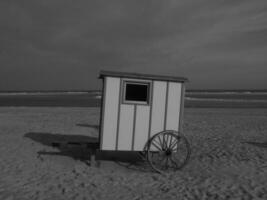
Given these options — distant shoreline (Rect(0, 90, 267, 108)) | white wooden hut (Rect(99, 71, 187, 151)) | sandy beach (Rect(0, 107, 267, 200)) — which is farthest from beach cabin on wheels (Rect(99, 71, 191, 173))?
distant shoreline (Rect(0, 90, 267, 108))

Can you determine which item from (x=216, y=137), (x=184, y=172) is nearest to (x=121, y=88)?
(x=184, y=172)

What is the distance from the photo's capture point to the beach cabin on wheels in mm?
6254

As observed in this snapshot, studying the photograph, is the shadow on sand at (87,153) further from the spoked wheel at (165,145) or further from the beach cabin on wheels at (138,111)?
the spoked wheel at (165,145)

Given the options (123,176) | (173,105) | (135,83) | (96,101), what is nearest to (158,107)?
(173,105)

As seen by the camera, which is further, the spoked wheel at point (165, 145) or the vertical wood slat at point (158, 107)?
the vertical wood slat at point (158, 107)

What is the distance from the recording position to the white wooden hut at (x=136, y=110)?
20.5 feet

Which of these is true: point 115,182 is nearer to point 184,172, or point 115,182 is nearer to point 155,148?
point 155,148

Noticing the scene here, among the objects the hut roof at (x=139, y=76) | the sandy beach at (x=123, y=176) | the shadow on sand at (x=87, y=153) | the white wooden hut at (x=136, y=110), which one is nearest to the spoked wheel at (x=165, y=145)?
the white wooden hut at (x=136, y=110)

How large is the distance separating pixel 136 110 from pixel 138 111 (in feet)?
0.20

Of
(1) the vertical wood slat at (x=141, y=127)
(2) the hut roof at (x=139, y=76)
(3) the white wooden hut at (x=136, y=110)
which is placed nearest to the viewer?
(2) the hut roof at (x=139, y=76)

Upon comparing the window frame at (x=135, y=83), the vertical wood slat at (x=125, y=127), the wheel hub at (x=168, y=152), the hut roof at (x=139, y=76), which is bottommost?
the wheel hub at (x=168, y=152)

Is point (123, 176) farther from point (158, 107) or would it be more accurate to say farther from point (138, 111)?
point (158, 107)

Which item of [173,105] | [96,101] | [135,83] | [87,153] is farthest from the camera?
[96,101]

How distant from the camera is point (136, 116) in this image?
6.40 m
